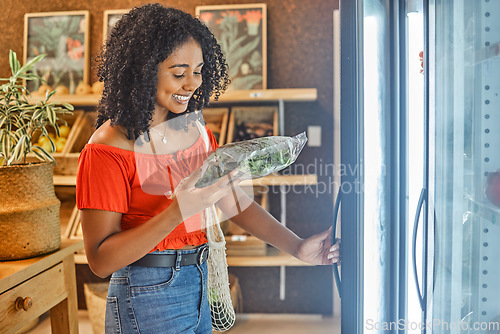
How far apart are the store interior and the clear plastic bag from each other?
1830 mm

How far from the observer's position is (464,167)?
101 cm

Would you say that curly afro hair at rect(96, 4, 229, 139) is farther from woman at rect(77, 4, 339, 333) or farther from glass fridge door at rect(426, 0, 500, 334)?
glass fridge door at rect(426, 0, 500, 334)

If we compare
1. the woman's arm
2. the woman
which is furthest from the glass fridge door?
the woman's arm

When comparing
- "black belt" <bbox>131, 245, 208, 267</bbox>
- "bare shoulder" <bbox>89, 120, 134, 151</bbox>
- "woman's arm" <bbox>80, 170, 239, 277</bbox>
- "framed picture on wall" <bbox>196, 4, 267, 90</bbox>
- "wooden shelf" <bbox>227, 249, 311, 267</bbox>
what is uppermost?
"framed picture on wall" <bbox>196, 4, 267, 90</bbox>

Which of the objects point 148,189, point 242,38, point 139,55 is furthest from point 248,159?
point 242,38

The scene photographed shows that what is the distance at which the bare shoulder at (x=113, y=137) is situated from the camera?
115 cm

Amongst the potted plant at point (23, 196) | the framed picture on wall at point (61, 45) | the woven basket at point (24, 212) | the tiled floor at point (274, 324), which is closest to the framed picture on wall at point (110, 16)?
the framed picture on wall at point (61, 45)

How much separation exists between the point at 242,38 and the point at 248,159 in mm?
2206

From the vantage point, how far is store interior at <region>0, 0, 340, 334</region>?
10.3 ft

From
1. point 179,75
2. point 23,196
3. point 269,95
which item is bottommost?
point 23,196

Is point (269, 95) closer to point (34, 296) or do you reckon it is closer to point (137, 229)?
point (34, 296)

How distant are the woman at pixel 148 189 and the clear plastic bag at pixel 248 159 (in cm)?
3

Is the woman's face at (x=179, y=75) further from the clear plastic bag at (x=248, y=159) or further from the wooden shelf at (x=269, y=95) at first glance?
the wooden shelf at (x=269, y=95)

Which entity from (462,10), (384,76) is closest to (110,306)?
(384,76)
